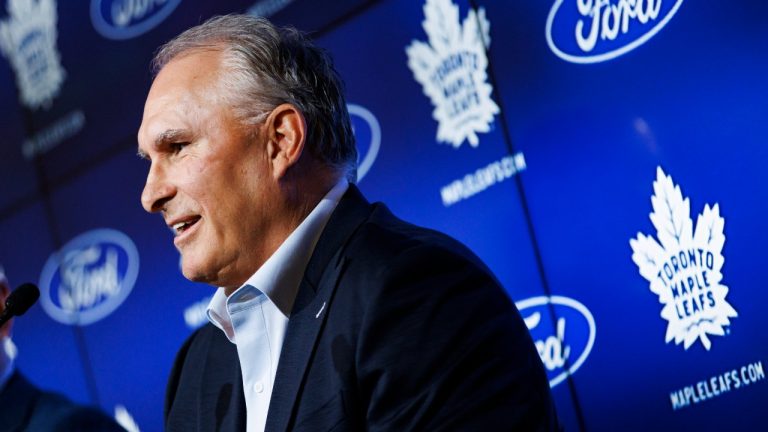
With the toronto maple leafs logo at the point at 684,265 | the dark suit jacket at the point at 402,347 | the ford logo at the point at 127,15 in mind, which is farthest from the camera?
the ford logo at the point at 127,15

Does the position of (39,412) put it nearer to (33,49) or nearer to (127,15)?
(127,15)

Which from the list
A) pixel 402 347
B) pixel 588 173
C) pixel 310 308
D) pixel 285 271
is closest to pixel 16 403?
pixel 285 271

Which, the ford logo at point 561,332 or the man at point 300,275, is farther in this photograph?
the ford logo at point 561,332

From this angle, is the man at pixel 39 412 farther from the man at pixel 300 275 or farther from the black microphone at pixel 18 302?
the black microphone at pixel 18 302

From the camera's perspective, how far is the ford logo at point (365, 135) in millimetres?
2746

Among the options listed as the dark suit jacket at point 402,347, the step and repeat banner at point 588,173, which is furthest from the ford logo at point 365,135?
the dark suit jacket at point 402,347

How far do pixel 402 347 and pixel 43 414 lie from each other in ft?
3.82

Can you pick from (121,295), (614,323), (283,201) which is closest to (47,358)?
(121,295)

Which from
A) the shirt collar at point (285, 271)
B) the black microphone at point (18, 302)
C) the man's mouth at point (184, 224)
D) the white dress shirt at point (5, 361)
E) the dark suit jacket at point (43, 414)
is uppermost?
the man's mouth at point (184, 224)

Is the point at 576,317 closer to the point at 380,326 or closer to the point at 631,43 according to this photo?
Result: the point at 631,43

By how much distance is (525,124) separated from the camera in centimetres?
240

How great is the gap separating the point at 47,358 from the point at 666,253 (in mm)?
2330

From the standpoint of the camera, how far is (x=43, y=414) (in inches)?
94.9

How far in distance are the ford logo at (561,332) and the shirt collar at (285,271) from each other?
61 cm
